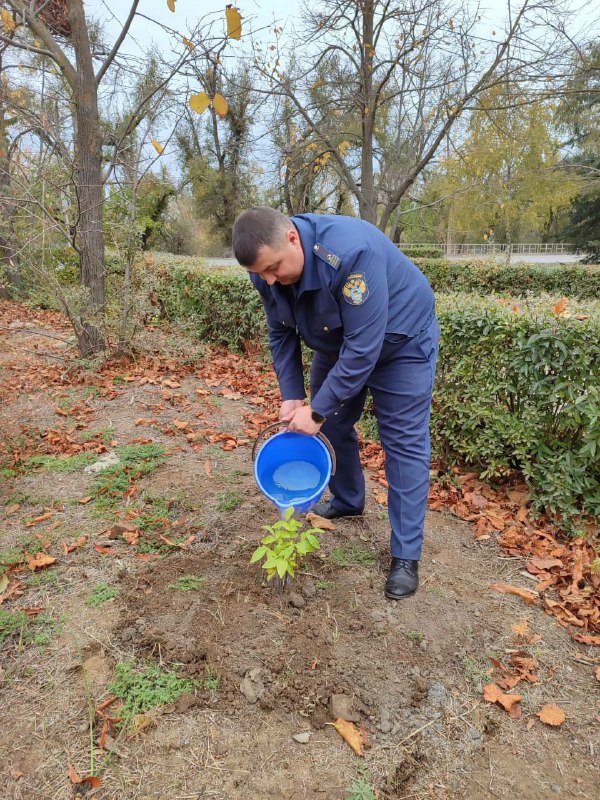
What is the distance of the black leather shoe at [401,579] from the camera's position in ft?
8.07

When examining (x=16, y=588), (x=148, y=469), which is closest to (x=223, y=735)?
(x=16, y=588)

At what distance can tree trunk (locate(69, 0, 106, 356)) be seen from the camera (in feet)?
18.7

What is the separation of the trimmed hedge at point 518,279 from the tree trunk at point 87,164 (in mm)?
5944

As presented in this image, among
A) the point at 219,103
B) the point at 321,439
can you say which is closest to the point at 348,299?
the point at 321,439

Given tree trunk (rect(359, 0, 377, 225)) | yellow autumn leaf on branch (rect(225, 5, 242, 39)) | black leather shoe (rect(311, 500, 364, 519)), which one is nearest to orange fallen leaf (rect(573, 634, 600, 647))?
black leather shoe (rect(311, 500, 364, 519))

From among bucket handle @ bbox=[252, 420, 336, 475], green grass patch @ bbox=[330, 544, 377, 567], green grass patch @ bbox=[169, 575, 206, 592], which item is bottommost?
green grass patch @ bbox=[330, 544, 377, 567]

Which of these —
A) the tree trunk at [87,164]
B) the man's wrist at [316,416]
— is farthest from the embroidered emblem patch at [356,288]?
the tree trunk at [87,164]

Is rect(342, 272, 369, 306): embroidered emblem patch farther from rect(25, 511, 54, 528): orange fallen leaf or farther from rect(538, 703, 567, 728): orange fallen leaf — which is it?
rect(25, 511, 54, 528): orange fallen leaf

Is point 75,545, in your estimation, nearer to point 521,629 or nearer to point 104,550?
point 104,550

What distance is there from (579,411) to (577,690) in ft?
4.80

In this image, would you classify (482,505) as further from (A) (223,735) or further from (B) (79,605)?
(B) (79,605)

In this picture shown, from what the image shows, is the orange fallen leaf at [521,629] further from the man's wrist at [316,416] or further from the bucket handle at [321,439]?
the man's wrist at [316,416]

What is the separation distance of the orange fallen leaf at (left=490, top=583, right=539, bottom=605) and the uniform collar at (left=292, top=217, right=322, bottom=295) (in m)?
1.75

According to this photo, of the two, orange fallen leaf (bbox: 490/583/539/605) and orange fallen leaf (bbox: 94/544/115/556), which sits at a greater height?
orange fallen leaf (bbox: 94/544/115/556)
